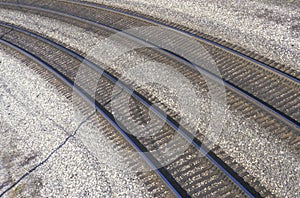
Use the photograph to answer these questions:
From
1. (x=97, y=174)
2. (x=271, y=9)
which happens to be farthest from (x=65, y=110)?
(x=271, y=9)

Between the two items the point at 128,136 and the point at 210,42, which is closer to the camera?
the point at 128,136

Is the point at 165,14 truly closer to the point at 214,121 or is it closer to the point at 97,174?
the point at 214,121

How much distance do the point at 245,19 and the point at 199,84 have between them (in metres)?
4.61

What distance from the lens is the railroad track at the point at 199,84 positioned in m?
→ 8.91

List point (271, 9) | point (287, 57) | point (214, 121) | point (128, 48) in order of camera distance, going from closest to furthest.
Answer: point (214, 121), point (287, 57), point (128, 48), point (271, 9)

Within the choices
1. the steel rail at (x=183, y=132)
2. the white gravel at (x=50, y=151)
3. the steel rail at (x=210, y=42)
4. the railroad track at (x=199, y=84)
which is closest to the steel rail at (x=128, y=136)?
the railroad track at (x=199, y=84)

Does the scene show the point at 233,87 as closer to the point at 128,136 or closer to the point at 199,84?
the point at 199,84

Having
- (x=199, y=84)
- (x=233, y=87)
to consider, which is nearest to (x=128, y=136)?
(x=199, y=84)

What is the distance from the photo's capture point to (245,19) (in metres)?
15.2

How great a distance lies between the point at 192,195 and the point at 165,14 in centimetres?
948

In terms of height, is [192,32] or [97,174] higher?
[192,32]

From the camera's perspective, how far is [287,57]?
12.4 m

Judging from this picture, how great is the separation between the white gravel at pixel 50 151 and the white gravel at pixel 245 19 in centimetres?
581

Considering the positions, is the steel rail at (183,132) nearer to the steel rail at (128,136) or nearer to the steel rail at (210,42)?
the steel rail at (128,136)
